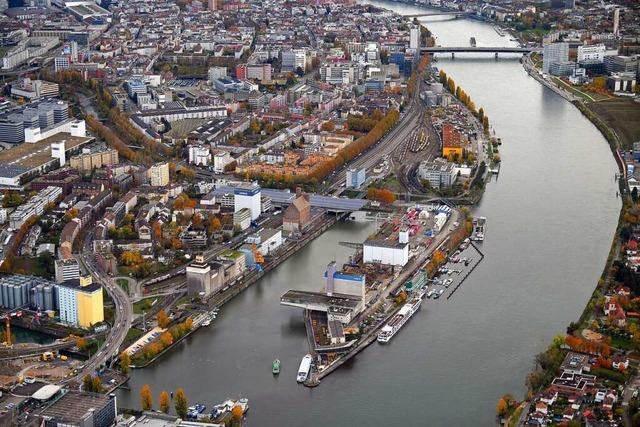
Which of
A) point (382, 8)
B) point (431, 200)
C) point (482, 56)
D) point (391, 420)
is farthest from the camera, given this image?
point (382, 8)

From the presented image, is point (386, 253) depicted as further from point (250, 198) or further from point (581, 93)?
point (581, 93)

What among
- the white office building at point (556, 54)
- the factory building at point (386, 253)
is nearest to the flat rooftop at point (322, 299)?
the factory building at point (386, 253)

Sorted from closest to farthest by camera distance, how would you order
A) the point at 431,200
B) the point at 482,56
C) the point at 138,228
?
A: 1. the point at 138,228
2. the point at 431,200
3. the point at 482,56

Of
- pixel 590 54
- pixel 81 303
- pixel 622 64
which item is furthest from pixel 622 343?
pixel 590 54

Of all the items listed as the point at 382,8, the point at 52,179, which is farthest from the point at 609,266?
the point at 382,8

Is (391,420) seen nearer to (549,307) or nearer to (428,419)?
(428,419)

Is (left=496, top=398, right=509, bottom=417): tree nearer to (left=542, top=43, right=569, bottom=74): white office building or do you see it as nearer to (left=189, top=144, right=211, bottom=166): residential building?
(left=189, top=144, right=211, bottom=166): residential building

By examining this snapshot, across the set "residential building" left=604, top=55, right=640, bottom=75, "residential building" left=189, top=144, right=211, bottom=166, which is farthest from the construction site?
"residential building" left=604, top=55, right=640, bottom=75
